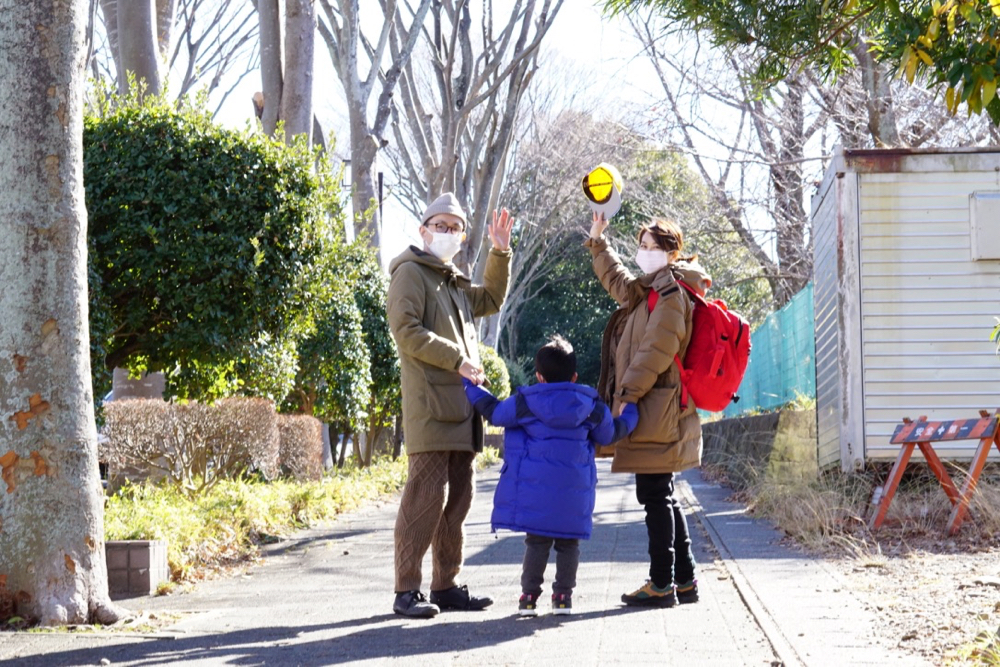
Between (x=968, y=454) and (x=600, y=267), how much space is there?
465 cm

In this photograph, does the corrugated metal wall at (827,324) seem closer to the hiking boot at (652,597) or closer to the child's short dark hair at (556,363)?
the hiking boot at (652,597)

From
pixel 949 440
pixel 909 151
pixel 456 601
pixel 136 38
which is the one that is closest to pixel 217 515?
pixel 456 601

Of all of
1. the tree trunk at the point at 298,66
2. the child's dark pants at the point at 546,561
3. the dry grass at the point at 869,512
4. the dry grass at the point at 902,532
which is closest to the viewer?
the child's dark pants at the point at 546,561

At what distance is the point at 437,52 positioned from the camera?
18875 mm

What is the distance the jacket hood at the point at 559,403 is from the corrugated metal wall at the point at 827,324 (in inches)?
188

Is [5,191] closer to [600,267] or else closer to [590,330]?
[600,267]

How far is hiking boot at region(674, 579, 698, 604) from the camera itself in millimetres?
6195

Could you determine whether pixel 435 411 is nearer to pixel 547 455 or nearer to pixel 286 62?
pixel 547 455

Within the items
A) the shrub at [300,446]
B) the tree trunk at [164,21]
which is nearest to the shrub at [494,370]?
the shrub at [300,446]

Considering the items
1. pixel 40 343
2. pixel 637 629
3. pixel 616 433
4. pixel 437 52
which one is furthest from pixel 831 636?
pixel 437 52

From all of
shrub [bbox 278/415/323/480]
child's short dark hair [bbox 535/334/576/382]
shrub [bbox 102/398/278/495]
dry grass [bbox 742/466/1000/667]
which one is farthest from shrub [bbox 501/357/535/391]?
child's short dark hair [bbox 535/334/576/382]

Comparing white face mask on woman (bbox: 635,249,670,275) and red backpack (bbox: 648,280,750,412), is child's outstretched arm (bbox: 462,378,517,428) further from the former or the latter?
white face mask on woman (bbox: 635,249,670,275)

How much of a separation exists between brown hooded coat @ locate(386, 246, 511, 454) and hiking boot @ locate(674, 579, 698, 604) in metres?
1.31

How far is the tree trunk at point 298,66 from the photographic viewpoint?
13.4 m
